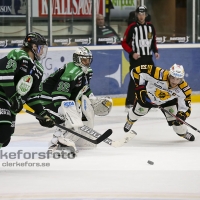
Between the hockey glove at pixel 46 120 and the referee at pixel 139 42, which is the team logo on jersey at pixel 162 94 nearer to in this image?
the hockey glove at pixel 46 120

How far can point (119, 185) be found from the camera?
4742 mm

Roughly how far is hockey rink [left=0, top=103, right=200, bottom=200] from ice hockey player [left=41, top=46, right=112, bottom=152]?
0.59 ft

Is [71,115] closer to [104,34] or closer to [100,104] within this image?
[100,104]

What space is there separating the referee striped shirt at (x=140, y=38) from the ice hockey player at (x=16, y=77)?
375 centimetres

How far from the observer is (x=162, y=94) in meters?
6.67

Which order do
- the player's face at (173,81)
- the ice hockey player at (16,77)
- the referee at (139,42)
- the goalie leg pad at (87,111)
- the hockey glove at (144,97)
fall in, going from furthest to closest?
the referee at (139,42) → the hockey glove at (144,97) → the player's face at (173,81) → the goalie leg pad at (87,111) → the ice hockey player at (16,77)

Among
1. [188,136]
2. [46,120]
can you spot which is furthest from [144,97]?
[46,120]

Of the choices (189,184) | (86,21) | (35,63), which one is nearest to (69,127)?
(35,63)

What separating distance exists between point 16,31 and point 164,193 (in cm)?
489

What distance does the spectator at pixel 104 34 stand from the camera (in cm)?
949

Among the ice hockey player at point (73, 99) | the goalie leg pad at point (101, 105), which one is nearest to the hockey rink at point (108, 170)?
the ice hockey player at point (73, 99)

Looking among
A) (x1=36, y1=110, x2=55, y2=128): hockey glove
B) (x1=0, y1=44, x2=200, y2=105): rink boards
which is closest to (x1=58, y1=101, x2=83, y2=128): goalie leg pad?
(x1=36, y1=110, x2=55, y2=128): hockey glove

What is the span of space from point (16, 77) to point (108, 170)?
3.09 feet

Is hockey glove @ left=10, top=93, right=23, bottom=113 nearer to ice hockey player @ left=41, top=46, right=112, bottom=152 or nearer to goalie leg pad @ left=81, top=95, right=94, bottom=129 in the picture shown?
ice hockey player @ left=41, top=46, right=112, bottom=152
